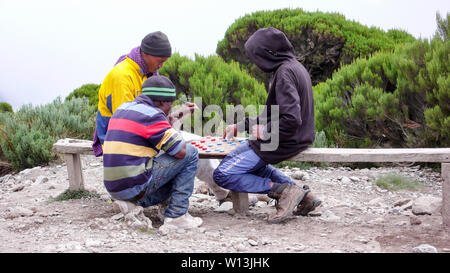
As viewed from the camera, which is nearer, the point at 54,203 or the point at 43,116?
the point at 54,203

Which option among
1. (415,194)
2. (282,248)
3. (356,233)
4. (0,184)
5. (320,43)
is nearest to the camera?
(282,248)

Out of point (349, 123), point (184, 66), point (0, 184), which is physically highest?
point (184, 66)

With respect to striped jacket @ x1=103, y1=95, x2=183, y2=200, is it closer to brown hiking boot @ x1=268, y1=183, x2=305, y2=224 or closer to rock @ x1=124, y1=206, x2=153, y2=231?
rock @ x1=124, y1=206, x2=153, y2=231

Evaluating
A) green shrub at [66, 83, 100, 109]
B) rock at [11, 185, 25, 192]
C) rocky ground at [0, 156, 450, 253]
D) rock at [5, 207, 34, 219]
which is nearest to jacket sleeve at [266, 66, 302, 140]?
rocky ground at [0, 156, 450, 253]

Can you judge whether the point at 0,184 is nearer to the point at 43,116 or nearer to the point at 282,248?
the point at 43,116

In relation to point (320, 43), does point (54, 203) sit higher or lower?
lower

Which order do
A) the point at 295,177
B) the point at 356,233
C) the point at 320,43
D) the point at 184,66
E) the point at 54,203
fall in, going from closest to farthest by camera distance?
the point at 356,233
the point at 54,203
the point at 295,177
the point at 184,66
the point at 320,43

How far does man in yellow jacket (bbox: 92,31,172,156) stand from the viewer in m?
4.89

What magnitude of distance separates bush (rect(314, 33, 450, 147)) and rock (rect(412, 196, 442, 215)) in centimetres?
230

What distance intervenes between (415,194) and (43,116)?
22.0 ft

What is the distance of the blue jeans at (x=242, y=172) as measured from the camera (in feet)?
15.3

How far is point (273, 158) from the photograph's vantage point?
15.2 ft

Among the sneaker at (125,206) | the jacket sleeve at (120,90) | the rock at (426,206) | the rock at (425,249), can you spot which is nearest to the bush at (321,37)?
the rock at (426,206)

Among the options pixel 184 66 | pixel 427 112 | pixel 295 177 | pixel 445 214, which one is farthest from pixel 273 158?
pixel 184 66
